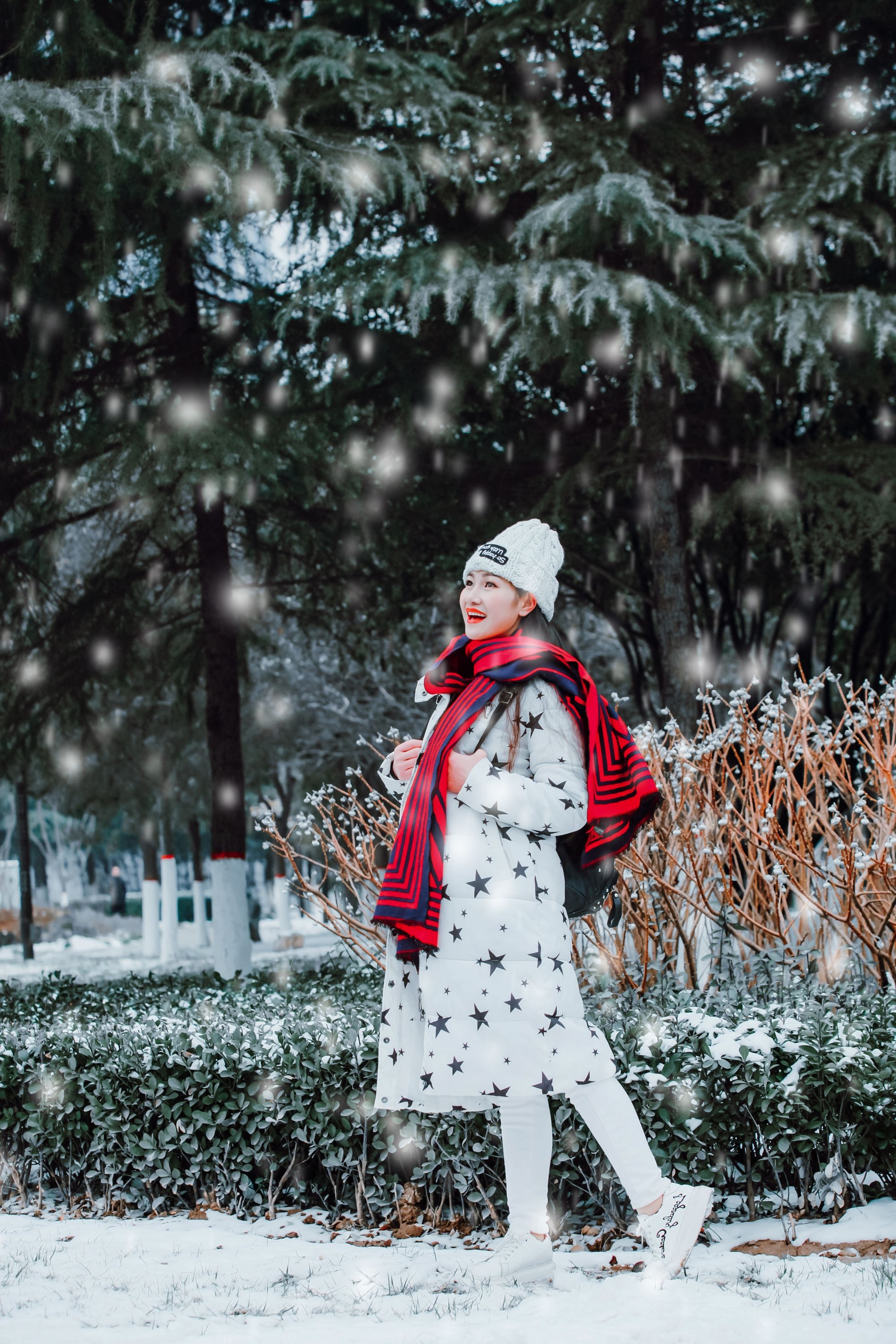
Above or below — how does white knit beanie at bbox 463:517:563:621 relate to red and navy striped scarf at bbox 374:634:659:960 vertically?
above

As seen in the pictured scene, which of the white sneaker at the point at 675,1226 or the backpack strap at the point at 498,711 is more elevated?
the backpack strap at the point at 498,711

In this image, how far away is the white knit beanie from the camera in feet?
8.91

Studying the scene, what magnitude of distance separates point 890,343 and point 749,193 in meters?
1.57

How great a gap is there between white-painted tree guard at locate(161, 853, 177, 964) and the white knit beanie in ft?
41.8

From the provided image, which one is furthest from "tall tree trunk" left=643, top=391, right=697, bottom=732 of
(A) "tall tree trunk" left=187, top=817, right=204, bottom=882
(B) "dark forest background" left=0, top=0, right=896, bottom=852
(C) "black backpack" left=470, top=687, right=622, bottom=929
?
(A) "tall tree trunk" left=187, top=817, right=204, bottom=882

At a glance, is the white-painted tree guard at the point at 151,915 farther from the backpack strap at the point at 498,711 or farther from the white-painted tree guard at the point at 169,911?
the backpack strap at the point at 498,711

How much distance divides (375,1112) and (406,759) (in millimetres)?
1075

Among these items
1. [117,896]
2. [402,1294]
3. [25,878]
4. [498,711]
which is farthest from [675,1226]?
[117,896]

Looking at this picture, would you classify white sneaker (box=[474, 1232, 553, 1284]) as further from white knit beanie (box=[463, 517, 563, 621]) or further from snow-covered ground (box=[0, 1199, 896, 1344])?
white knit beanie (box=[463, 517, 563, 621])

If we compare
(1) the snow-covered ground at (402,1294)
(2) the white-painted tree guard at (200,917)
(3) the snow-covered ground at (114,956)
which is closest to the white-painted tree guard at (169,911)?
(3) the snow-covered ground at (114,956)

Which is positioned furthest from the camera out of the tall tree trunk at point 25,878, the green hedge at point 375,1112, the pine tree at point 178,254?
the tall tree trunk at point 25,878

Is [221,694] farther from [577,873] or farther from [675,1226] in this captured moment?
[675,1226]

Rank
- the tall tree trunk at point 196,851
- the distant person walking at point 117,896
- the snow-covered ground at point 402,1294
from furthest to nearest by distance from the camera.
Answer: the distant person walking at point 117,896 → the tall tree trunk at point 196,851 → the snow-covered ground at point 402,1294

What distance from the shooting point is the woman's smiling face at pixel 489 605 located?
2732 mm
